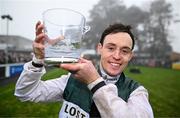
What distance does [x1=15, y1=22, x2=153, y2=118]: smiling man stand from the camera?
35.9 inches

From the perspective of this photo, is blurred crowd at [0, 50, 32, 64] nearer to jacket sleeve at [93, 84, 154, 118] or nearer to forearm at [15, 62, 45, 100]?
forearm at [15, 62, 45, 100]

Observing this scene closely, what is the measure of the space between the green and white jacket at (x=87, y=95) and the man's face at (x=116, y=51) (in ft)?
0.29

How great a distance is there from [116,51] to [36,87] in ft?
1.30

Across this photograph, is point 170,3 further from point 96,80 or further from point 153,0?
point 96,80

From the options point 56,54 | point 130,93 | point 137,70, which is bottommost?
point 137,70

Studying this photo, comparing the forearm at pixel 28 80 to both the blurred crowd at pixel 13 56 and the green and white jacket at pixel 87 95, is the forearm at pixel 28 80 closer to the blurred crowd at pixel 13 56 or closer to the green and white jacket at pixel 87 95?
the green and white jacket at pixel 87 95

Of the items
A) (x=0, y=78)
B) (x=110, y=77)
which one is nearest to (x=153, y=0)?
(x=0, y=78)

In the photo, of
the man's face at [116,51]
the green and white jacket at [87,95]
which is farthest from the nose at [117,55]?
the green and white jacket at [87,95]

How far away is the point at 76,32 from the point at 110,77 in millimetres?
361

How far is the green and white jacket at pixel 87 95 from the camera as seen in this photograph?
91cm

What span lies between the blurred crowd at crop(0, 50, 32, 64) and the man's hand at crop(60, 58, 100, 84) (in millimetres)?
4983

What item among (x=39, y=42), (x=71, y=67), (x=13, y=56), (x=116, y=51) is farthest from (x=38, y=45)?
(x=13, y=56)

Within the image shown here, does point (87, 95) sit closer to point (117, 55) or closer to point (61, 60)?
point (117, 55)

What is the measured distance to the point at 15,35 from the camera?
5930 millimetres
